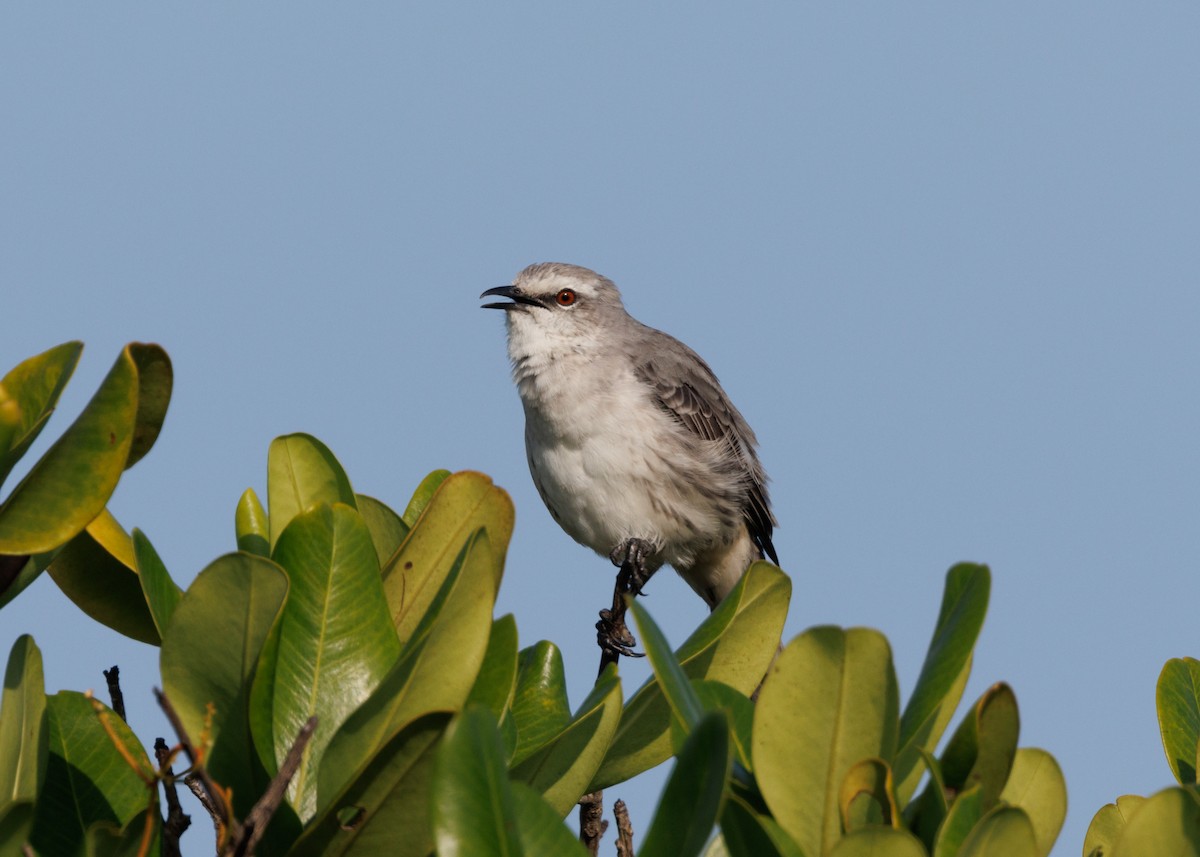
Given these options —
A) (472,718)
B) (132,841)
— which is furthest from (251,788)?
(472,718)

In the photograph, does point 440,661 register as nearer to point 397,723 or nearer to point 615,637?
point 397,723

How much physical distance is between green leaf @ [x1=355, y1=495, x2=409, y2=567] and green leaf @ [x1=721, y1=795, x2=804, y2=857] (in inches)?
46.8

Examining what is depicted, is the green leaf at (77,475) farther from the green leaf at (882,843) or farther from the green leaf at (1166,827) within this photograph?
the green leaf at (1166,827)

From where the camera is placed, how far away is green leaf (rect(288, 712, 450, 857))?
6.37ft

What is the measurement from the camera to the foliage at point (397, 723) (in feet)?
6.36

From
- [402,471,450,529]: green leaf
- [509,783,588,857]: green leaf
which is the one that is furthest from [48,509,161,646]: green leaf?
[509,783,588,857]: green leaf

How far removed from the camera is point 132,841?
2.17 meters

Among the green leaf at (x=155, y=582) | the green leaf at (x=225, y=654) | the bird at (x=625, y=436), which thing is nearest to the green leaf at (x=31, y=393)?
the green leaf at (x=155, y=582)

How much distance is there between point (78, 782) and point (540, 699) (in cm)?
96

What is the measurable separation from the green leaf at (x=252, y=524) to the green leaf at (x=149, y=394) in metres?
0.55

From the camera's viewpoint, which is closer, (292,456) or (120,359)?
(120,359)

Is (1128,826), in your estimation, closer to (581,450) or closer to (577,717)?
(577,717)

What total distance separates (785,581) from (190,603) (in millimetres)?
1261

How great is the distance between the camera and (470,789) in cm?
169
